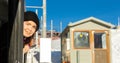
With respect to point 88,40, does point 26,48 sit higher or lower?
lower

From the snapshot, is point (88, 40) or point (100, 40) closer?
point (88, 40)

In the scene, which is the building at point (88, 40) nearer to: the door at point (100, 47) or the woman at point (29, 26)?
the door at point (100, 47)

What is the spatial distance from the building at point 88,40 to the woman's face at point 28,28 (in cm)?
1272

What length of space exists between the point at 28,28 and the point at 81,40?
1298 cm

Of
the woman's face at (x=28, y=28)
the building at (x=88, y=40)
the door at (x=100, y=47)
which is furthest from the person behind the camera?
the door at (x=100, y=47)

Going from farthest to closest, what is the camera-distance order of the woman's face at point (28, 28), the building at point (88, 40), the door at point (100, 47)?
the door at point (100, 47) < the building at point (88, 40) < the woman's face at point (28, 28)

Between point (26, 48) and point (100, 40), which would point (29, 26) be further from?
point (100, 40)

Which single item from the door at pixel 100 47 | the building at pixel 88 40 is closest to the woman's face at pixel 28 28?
the building at pixel 88 40

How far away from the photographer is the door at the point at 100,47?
48.8 ft

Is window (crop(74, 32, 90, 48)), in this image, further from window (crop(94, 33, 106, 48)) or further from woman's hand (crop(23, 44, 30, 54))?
woman's hand (crop(23, 44, 30, 54))

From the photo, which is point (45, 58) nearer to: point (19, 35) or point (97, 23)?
point (97, 23)

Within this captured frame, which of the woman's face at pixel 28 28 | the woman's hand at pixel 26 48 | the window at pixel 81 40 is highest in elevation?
the window at pixel 81 40

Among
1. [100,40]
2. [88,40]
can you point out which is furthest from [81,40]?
[100,40]

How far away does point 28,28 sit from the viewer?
1.87m
